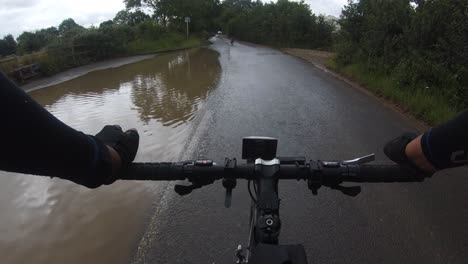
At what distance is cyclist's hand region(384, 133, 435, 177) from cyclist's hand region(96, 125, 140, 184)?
122 cm

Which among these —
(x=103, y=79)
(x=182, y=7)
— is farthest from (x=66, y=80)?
(x=182, y=7)

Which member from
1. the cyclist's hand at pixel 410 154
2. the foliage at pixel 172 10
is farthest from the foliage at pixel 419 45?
the foliage at pixel 172 10

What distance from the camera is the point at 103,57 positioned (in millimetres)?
26594

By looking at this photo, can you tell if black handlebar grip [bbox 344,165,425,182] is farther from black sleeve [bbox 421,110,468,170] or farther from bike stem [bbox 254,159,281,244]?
bike stem [bbox 254,159,281,244]

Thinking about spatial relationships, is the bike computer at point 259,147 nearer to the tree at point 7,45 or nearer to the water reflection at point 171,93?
the water reflection at point 171,93

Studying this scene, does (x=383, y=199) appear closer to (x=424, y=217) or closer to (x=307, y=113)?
(x=424, y=217)

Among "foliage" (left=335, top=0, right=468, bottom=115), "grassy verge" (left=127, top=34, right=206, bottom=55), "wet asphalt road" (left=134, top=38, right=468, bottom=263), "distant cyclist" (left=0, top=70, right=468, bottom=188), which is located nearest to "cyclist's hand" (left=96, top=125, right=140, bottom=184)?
"distant cyclist" (left=0, top=70, right=468, bottom=188)

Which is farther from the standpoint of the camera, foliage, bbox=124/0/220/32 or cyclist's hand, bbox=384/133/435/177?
foliage, bbox=124/0/220/32

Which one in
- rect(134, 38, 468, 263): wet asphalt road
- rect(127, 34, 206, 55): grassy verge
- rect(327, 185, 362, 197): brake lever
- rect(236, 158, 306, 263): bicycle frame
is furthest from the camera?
rect(127, 34, 206, 55): grassy verge

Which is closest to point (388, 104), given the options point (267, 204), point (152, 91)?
point (152, 91)

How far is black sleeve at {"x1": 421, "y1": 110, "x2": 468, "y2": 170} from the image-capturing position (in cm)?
126

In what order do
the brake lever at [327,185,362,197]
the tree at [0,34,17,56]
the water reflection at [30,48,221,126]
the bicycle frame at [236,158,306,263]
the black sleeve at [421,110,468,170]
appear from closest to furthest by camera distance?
the bicycle frame at [236,158,306,263], the black sleeve at [421,110,468,170], the brake lever at [327,185,362,197], the water reflection at [30,48,221,126], the tree at [0,34,17,56]

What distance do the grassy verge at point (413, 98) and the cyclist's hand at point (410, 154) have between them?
21.3 ft

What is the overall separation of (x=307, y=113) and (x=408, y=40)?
454 cm
